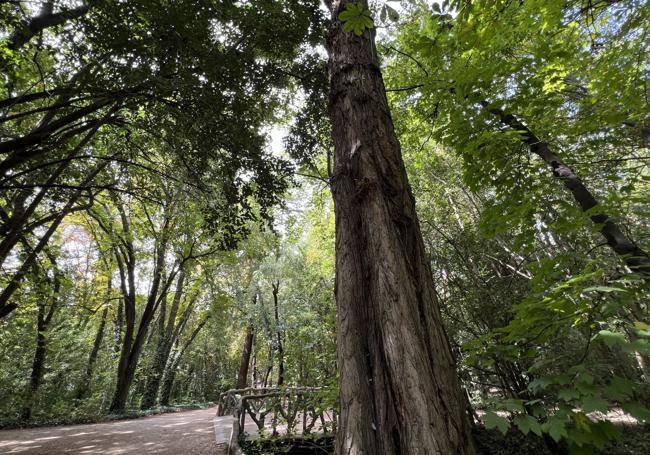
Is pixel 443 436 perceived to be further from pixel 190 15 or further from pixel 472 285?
pixel 472 285

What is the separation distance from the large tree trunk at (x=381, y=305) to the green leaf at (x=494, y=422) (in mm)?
116

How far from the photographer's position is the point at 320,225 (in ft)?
47.9

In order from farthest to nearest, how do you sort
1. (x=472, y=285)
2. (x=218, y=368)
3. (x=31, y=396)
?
(x=218, y=368)
(x=31, y=396)
(x=472, y=285)

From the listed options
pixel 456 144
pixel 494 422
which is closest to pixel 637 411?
pixel 494 422

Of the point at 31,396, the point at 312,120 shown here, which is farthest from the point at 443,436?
the point at 31,396

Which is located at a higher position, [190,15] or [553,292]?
[190,15]

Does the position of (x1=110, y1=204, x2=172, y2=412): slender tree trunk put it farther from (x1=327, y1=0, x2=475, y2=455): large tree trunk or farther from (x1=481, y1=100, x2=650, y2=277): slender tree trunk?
(x1=481, y1=100, x2=650, y2=277): slender tree trunk

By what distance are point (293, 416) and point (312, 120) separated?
6262 mm

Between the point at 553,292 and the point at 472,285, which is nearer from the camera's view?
the point at 553,292

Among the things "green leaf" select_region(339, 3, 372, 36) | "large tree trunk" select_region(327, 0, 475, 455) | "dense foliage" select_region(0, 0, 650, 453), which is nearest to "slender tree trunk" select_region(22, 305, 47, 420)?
"dense foliage" select_region(0, 0, 650, 453)

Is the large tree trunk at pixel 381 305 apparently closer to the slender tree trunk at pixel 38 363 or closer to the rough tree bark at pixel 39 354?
the rough tree bark at pixel 39 354

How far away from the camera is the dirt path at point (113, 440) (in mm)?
6961

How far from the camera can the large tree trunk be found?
1.46 meters

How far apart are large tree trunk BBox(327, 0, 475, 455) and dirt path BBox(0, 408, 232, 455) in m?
6.73
